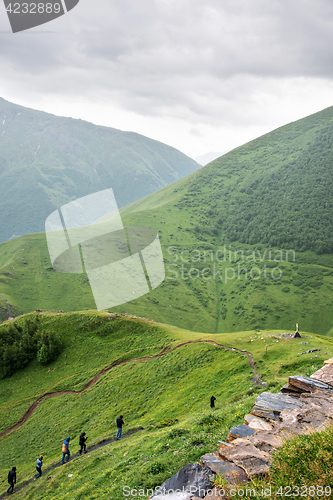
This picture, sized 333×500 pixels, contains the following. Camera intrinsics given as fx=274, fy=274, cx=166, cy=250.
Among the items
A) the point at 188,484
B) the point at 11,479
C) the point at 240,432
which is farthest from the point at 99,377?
the point at 188,484

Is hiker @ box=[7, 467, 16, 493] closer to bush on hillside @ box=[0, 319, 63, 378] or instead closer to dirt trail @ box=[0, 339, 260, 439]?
dirt trail @ box=[0, 339, 260, 439]

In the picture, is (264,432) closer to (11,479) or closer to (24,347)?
(11,479)

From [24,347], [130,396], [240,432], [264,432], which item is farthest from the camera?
[24,347]

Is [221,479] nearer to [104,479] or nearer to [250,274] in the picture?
[104,479]

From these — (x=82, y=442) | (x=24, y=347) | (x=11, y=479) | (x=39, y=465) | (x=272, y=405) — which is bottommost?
(x=24, y=347)

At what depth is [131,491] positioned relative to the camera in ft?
36.8

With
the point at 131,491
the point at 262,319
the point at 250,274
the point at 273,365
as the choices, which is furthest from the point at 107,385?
the point at 250,274

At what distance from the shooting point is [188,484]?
Result: 8.79 metres

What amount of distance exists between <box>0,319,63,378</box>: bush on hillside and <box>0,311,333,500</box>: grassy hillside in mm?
1209

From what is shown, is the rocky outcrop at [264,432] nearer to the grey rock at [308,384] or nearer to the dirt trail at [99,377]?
the grey rock at [308,384]

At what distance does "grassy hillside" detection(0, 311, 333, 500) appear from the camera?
14.8m

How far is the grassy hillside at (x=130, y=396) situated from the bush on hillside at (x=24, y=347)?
121 cm

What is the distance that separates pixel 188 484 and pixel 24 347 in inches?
1767

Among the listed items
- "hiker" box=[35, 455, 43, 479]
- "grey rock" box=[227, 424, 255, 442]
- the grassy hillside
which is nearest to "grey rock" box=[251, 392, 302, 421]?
"grey rock" box=[227, 424, 255, 442]
